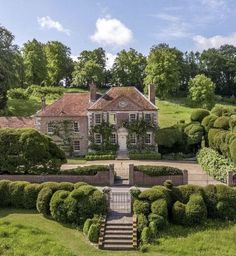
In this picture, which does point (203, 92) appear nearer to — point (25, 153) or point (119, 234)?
point (25, 153)

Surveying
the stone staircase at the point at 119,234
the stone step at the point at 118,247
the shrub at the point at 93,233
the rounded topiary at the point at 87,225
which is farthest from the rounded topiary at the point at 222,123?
the shrub at the point at 93,233

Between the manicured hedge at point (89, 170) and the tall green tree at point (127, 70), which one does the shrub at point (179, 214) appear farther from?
the tall green tree at point (127, 70)

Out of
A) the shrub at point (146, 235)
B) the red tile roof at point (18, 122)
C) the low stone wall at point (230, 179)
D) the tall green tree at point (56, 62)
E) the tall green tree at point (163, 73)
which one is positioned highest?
the tall green tree at point (56, 62)

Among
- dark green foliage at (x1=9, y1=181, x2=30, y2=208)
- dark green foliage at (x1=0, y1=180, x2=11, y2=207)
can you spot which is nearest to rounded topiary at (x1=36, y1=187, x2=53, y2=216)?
dark green foliage at (x1=9, y1=181, x2=30, y2=208)

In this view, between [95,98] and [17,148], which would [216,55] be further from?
[17,148]

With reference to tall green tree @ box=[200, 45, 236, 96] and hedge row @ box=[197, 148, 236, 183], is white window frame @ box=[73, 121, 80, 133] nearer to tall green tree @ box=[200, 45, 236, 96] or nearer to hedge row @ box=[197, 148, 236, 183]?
hedge row @ box=[197, 148, 236, 183]

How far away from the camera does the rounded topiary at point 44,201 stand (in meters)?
25.6

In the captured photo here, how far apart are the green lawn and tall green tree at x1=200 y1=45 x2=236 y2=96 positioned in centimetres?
8150

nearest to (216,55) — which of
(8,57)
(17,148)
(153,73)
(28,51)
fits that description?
(153,73)

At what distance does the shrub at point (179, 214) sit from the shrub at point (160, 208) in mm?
559

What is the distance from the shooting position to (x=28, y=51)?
86.6 m

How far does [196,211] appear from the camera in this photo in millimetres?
23891

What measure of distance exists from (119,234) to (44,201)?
560 centimetres

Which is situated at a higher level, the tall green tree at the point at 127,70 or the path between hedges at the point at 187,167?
the tall green tree at the point at 127,70
